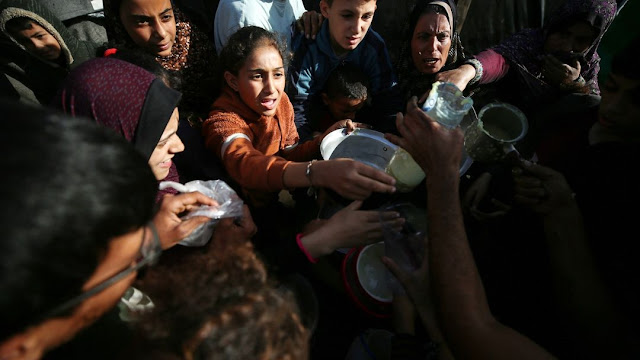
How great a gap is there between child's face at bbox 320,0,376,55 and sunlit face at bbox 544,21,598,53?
164cm

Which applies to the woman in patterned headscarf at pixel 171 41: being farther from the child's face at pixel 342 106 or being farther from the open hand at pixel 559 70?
the open hand at pixel 559 70

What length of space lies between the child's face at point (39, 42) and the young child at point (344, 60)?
1774 mm

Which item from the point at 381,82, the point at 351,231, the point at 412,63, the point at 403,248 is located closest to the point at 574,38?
the point at 412,63

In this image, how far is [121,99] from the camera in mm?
1345

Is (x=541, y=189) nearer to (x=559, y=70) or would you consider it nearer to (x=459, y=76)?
(x=459, y=76)

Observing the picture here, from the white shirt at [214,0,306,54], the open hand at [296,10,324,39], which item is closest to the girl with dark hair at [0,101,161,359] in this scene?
the white shirt at [214,0,306,54]

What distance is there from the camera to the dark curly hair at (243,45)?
6.89ft

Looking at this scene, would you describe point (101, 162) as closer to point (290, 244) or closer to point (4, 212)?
point (4, 212)

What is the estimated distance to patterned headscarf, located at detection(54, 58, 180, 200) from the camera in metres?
1.32

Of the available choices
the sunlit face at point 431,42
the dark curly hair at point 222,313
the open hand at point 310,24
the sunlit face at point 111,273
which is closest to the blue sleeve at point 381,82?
the sunlit face at point 431,42

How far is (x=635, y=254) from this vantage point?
3.34 feet

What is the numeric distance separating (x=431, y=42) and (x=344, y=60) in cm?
73

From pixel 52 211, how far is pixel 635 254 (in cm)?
156

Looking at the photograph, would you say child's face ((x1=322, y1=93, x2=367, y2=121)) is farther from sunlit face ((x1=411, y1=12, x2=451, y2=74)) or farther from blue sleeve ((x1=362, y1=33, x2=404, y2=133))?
sunlit face ((x1=411, y1=12, x2=451, y2=74))
